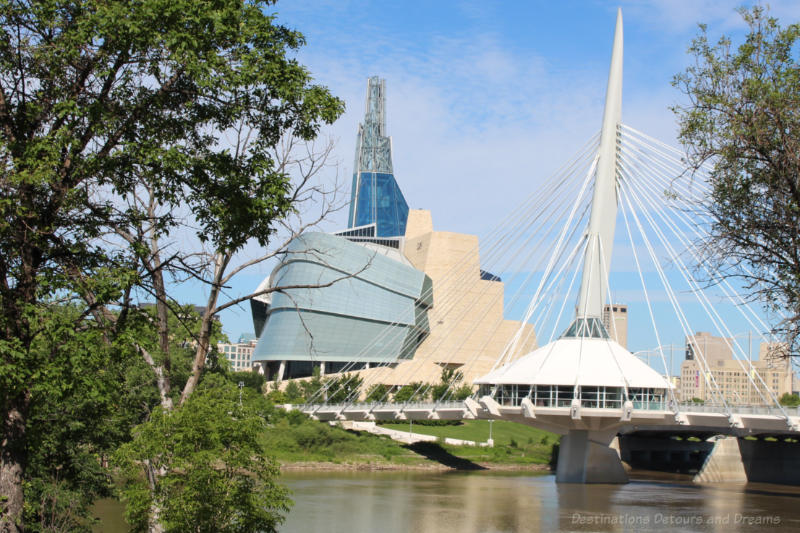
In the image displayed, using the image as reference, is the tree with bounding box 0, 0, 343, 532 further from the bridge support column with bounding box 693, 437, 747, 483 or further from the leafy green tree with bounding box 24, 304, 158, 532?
the bridge support column with bounding box 693, 437, 747, 483

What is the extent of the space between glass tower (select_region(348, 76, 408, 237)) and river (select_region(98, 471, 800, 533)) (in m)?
96.0

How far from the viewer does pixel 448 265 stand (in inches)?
4813

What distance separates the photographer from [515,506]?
4609 cm

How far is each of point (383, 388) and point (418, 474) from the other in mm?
25438

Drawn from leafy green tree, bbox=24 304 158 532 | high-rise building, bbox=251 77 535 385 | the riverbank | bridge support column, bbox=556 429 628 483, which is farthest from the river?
high-rise building, bbox=251 77 535 385

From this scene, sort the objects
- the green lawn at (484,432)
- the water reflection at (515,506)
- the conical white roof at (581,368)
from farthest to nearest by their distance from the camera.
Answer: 1. the green lawn at (484,432)
2. the conical white roof at (581,368)
3. the water reflection at (515,506)

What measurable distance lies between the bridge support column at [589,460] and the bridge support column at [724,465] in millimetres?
14548

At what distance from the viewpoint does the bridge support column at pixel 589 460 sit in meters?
61.4

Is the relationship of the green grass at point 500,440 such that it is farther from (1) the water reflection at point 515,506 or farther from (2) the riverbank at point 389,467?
(1) the water reflection at point 515,506

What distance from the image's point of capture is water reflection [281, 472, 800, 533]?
38.9m

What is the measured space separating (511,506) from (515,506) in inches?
8.8

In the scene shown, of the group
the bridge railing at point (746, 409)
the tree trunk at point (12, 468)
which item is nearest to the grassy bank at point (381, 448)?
the bridge railing at point (746, 409)

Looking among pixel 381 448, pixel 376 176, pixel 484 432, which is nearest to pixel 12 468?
pixel 381 448

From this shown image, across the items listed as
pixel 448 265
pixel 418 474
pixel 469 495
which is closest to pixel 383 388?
pixel 418 474
